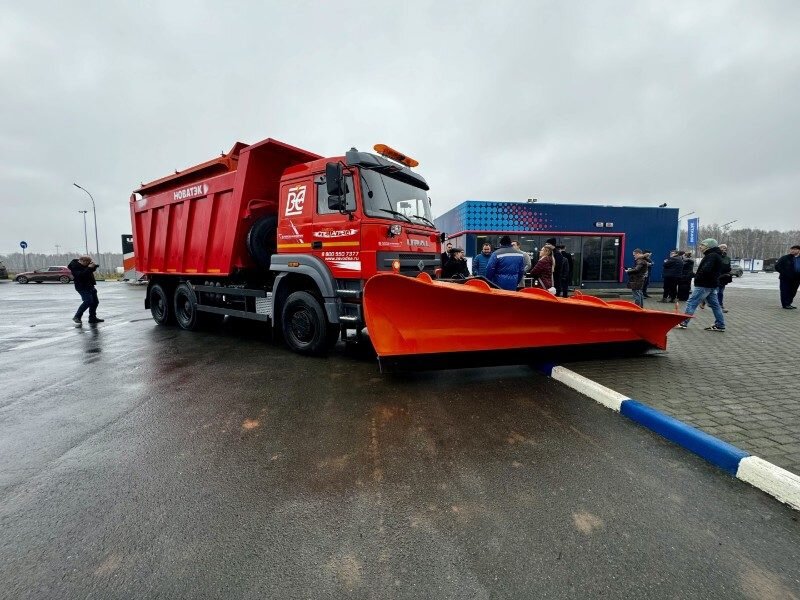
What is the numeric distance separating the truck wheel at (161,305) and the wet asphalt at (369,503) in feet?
16.5

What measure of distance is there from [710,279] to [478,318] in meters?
5.81

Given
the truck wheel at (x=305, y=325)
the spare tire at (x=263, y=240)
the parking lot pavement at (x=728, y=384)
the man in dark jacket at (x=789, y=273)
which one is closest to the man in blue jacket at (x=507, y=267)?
the parking lot pavement at (x=728, y=384)

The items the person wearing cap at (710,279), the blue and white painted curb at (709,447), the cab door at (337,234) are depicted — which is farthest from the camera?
the person wearing cap at (710,279)

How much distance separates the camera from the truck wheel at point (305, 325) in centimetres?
545

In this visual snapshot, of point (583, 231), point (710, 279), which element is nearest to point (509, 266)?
point (710, 279)

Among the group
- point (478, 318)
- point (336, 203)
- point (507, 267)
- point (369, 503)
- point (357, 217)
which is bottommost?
point (369, 503)

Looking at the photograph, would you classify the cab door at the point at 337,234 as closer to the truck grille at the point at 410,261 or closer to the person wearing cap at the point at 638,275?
the truck grille at the point at 410,261

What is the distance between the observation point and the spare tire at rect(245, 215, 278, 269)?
21.2ft

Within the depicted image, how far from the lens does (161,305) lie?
891 centimetres

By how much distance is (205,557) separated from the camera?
175cm

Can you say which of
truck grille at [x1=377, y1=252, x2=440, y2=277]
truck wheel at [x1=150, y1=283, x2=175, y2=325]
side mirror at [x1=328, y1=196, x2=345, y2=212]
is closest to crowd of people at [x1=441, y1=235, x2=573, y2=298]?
truck grille at [x1=377, y1=252, x2=440, y2=277]

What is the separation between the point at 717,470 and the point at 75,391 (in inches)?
243

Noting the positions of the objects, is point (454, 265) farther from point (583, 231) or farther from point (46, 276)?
point (46, 276)

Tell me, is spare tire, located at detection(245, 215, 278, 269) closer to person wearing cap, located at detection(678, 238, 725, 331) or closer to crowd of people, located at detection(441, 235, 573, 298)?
crowd of people, located at detection(441, 235, 573, 298)
